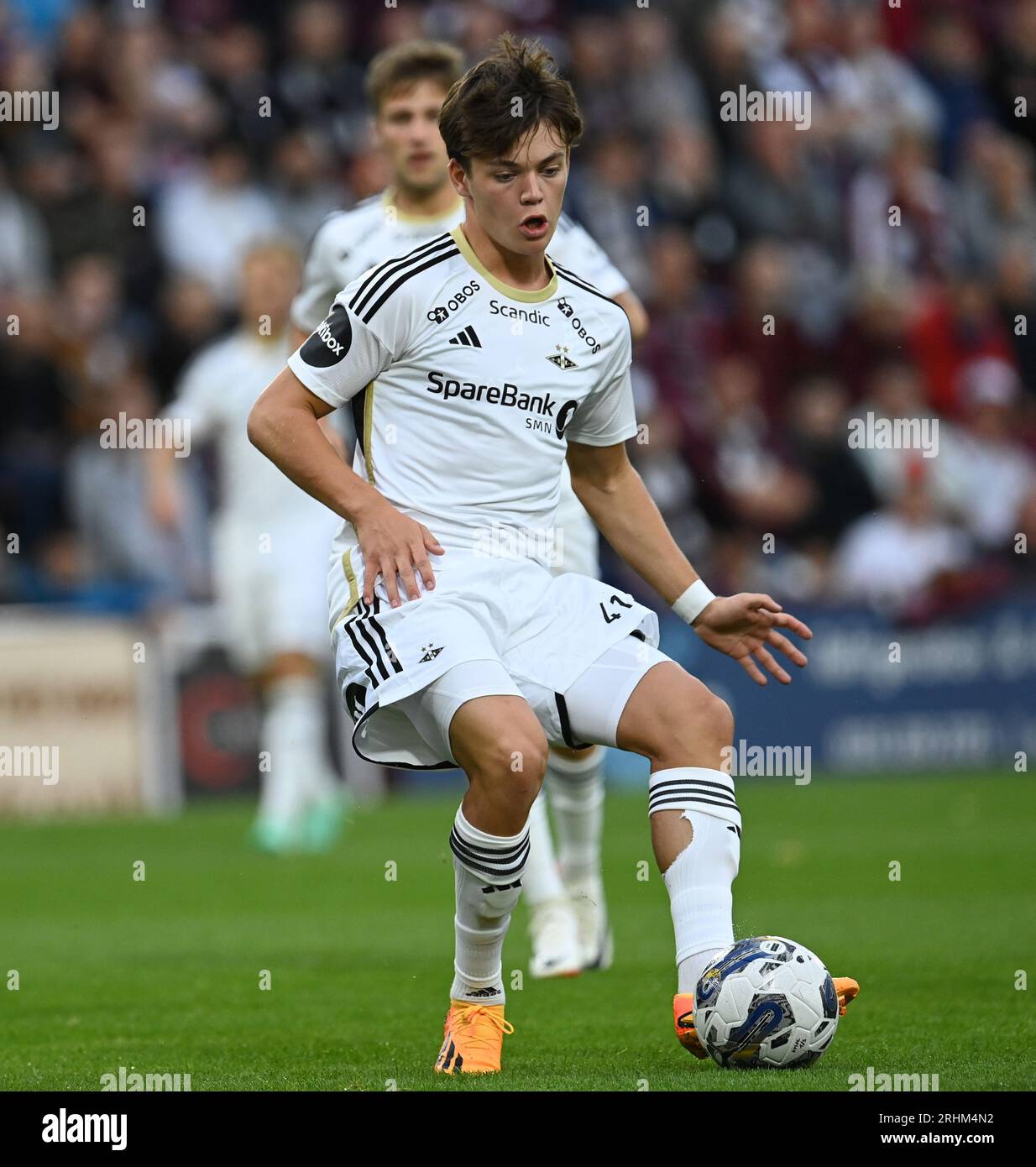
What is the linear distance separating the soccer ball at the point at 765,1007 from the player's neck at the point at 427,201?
340 cm

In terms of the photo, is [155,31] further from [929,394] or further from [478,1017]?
[478,1017]

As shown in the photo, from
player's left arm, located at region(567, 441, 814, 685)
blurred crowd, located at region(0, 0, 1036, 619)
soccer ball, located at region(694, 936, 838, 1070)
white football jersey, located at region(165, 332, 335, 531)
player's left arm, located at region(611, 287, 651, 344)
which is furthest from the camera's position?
blurred crowd, located at region(0, 0, 1036, 619)

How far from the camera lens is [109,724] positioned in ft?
44.2

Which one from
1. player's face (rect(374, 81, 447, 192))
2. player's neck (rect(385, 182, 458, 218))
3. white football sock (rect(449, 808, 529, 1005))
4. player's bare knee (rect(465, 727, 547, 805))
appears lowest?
white football sock (rect(449, 808, 529, 1005))

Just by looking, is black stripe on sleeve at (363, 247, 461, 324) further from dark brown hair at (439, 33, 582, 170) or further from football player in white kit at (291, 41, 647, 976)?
football player in white kit at (291, 41, 647, 976)

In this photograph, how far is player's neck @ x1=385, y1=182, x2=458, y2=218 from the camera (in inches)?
292

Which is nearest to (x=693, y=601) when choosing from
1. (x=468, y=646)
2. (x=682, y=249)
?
(x=468, y=646)

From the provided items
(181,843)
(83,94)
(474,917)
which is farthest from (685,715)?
(83,94)

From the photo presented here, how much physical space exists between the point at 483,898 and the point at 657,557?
1037 millimetres

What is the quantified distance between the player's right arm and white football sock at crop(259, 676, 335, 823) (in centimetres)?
631

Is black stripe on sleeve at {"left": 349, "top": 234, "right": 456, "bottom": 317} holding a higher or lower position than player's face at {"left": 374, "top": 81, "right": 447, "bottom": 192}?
lower

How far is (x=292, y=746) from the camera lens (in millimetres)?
11391

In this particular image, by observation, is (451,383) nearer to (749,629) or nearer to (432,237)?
(749,629)

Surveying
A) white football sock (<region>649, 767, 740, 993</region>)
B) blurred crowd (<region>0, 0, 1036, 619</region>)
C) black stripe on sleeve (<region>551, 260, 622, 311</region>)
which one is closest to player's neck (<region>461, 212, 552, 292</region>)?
black stripe on sleeve (<region>551, 260, 622, 311</region>)
